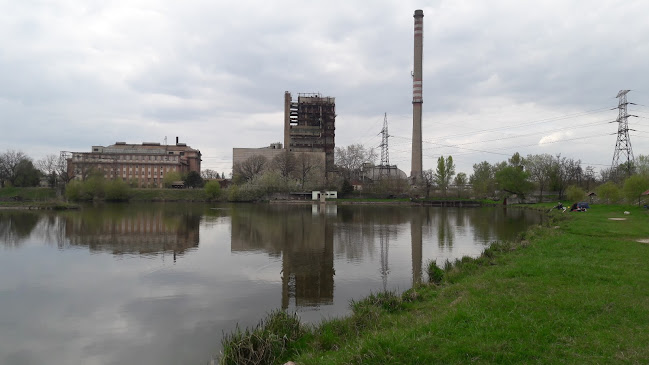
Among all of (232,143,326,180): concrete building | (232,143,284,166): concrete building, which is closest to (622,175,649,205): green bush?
(232,143,326,180): concrete building

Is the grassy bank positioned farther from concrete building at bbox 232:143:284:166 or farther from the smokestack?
concrete building at bbox 232:143:284:166

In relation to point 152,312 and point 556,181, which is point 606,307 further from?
point 556,181

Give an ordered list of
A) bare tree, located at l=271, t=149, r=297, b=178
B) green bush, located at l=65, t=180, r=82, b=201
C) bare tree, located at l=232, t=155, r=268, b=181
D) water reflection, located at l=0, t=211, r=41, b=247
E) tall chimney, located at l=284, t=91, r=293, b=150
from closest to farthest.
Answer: water reflection, located at l=0, t=211, r=41, b=247 → green bush, located at l=65, t=180, r=82, b=201 → bare tree, located at l=271, t=149, r=297, b=178 → bare tree, located at l=232, t=155, r=268, b=181 → tall chimney, located at l=284, t=91, r=293, b=150

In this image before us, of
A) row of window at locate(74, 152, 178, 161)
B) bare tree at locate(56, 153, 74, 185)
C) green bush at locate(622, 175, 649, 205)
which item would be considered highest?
row of window at locate(74, 152, 178, 161)

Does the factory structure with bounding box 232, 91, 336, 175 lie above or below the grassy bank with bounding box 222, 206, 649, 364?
above

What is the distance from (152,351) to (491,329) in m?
6.87

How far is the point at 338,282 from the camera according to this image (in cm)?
1422

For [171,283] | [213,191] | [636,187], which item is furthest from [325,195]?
[171,283]

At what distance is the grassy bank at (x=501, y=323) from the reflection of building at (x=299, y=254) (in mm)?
3199

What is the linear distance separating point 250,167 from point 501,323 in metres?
94.9

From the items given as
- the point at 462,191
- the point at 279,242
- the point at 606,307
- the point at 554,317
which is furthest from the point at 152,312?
the point at 462,191

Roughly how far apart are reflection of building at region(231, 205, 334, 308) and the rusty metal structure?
262ft

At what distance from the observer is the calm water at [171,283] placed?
29.6 ft

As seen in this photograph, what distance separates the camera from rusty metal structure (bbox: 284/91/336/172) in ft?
365
